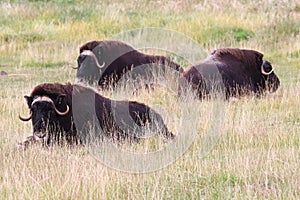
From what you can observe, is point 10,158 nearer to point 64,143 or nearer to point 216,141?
point 64,143

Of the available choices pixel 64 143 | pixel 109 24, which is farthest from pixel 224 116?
pixel 109 24

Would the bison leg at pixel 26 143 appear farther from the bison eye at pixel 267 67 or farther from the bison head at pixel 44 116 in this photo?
the bison eye at pixel 267 67

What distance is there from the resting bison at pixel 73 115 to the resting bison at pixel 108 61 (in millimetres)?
4434

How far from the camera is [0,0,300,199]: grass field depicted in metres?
5.64

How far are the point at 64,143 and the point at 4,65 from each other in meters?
9.27

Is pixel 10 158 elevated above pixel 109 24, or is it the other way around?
pixel 109 24

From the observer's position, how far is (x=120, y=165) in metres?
6.44

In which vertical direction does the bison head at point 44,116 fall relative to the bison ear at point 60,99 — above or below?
below

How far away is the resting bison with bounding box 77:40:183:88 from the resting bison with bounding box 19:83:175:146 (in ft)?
14.5

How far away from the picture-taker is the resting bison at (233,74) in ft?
36.0

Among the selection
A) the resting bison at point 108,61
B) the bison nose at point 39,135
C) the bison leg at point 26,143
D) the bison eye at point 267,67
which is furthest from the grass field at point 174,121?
the resting bison at point 108,61

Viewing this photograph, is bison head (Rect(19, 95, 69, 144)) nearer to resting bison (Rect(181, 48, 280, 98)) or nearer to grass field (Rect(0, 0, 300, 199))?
grass field (Rect(0, 0, 300, 199))

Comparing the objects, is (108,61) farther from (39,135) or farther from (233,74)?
(39,135)

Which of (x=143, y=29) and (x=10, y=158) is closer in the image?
(x=10, y=158)
